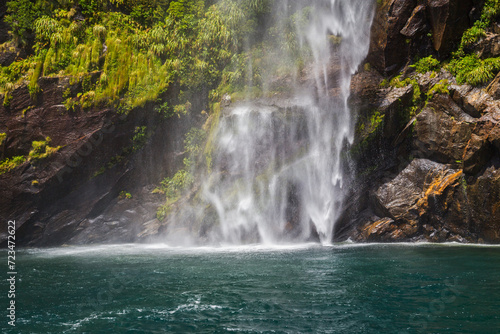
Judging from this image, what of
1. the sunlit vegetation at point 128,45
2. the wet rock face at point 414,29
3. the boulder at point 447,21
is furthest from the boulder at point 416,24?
the sunlit vegetation at point 128,45

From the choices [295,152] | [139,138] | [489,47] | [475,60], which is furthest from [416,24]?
[139,138]

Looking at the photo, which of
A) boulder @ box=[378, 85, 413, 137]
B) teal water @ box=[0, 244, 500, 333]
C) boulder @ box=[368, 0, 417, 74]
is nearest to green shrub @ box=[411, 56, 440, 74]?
boulder @ box=[368, 0, 417, 74]

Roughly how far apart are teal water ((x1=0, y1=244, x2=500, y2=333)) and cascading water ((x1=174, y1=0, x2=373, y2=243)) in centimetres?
506

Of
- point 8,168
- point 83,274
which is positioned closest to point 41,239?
point 8,168

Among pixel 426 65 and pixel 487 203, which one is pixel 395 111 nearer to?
pixel 426 65

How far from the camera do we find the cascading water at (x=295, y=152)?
17172mm

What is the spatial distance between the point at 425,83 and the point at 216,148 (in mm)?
10460

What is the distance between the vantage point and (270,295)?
742cm

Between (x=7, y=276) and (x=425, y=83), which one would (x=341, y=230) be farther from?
(x=7, y=276)

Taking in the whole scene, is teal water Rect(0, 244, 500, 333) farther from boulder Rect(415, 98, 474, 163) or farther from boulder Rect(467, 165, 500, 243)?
boulder Rect(415, 98, 474, 163)

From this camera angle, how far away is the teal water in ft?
19.1

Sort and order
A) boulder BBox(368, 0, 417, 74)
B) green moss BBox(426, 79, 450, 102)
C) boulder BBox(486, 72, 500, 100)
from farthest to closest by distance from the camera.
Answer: boulder BBox(368, 0, 417, 74) < green moss BBox(426, 79, 450, 102) < boulder BBox(486, 72, 500, 100)

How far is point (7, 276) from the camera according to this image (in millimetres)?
10594

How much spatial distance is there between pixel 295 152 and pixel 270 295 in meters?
11.2
